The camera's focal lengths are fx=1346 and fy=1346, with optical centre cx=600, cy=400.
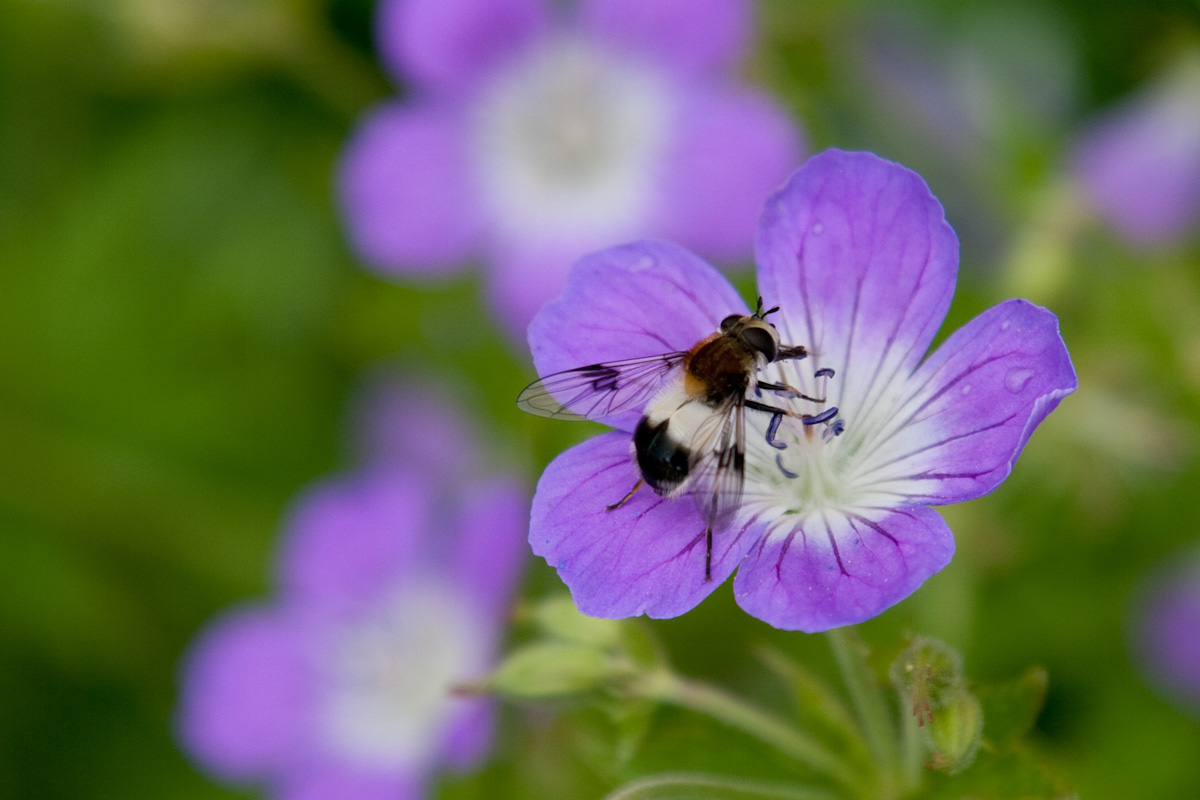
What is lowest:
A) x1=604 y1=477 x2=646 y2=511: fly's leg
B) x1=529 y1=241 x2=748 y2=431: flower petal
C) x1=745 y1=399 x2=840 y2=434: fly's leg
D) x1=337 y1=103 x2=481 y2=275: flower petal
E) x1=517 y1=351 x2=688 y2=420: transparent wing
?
x1=604 y1=477 x2=646 y2=511: fly's leg

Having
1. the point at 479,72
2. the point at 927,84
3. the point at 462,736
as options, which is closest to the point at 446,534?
the point at 462,736

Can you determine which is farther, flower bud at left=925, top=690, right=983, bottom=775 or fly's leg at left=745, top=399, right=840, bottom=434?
fly's leg at left=745, top=399, right=840, bottom=434

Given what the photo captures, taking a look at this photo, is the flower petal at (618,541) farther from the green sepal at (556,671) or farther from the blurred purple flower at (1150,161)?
the blurred purple flower at (1150,161)

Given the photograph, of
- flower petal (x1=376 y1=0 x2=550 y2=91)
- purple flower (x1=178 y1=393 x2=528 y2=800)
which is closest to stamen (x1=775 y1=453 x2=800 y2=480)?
purple flower (x1=178 y1=393 x2=528 y2=800)

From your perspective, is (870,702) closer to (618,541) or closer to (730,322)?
(618,541)

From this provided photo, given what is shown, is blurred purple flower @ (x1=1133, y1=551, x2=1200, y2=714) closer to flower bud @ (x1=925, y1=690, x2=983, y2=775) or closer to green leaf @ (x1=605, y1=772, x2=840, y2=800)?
green leaf @ (x1=605, y1=772, x2=840, y2=800)

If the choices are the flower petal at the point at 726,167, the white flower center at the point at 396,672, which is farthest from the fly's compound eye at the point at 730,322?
the white flower center at the point at 396,672
